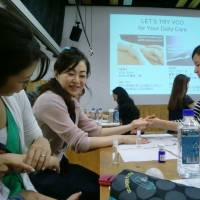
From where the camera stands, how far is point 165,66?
577 centimetres

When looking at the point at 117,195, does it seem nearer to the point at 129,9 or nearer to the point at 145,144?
the point at 145,144

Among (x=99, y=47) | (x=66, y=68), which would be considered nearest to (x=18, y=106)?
(x=66, y=68)

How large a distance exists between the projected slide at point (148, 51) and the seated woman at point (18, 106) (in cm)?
463

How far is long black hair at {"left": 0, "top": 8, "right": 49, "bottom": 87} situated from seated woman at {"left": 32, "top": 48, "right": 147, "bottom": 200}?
2.32 ft

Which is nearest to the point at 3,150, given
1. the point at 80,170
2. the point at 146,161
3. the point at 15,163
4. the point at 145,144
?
the point at 15,163

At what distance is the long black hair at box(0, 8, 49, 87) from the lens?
2.63 feet

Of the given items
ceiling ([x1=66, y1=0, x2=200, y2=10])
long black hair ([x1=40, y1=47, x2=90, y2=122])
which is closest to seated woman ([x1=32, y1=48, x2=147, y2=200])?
long black hair ([x1=40, y1=47, x2=90, y2=122])

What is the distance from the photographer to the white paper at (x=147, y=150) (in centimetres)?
129

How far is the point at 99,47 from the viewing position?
583 cm

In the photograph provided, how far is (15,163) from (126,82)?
491 cm

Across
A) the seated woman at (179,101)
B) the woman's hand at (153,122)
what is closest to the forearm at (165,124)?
the woman's hand at (153,122)

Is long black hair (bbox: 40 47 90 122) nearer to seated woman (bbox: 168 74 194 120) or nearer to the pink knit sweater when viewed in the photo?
the pink knit sweater

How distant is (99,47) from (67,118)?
442 centimetres

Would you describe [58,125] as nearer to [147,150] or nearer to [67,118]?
[67,118]
